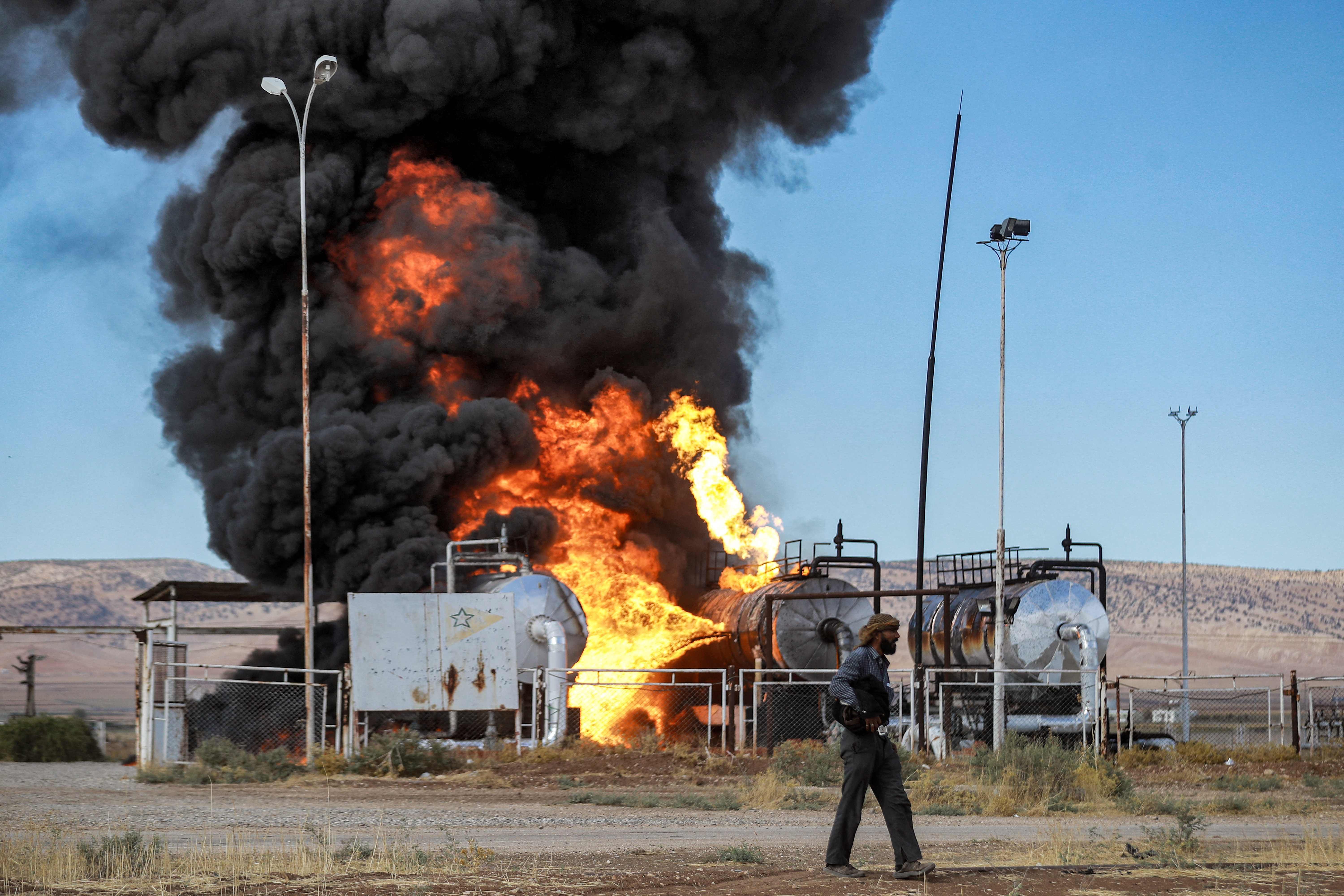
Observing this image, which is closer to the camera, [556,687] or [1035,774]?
[1035,774]

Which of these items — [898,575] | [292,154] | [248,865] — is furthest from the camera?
[898,575]

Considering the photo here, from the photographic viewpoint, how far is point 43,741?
32.7m

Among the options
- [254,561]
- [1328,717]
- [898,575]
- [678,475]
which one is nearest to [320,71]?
[254,561]

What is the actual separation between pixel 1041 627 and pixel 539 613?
11119mm

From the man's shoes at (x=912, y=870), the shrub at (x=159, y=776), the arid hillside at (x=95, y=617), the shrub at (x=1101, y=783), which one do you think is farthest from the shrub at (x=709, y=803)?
the arid hillside at (x=95, y=617)

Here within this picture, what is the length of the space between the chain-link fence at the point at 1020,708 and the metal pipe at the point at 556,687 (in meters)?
7.21

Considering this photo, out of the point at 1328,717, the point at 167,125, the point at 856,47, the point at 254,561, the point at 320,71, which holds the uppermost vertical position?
the point at 856,47

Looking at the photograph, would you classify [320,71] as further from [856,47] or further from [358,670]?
[856,47]

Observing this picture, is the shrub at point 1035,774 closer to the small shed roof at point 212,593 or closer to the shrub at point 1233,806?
the shrub at point 1233,806

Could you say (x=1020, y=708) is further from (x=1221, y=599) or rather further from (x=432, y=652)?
(x=1221, y=599)

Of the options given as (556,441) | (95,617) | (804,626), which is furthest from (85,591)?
(804,626)

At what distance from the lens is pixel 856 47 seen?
44062 millimetres

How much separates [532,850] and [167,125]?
31.2m

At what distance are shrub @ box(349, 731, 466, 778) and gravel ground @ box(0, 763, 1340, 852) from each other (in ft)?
5.60
